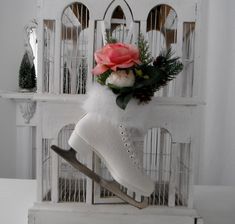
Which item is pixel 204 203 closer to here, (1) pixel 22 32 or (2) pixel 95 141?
(2) pixel 95 141

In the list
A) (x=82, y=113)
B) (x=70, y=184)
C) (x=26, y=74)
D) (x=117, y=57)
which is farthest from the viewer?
(x=26, y=74)

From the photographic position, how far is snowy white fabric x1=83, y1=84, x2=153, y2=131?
0.64m

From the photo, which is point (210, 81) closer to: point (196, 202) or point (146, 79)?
point (196, 202)

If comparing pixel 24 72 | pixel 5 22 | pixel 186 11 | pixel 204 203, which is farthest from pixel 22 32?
pixel 204 203

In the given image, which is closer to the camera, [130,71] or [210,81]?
[130,71]

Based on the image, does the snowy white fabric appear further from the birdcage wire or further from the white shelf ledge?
the birdcage wire

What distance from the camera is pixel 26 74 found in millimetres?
1398

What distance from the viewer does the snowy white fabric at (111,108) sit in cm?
64

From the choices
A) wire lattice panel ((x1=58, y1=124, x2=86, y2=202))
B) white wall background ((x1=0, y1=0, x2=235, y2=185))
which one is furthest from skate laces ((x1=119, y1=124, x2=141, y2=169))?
white wall background ((x1=0, y1=0, x2=235, y2=185))

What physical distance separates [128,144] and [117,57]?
0.19 meters

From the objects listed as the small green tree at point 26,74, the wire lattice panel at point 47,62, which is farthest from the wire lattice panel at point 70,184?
the small green tree at point 26,74

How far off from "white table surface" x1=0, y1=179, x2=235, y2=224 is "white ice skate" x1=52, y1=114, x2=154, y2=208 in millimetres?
255

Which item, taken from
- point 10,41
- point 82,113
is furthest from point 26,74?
point 82,113

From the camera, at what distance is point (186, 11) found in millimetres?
698
